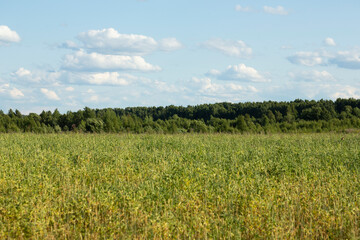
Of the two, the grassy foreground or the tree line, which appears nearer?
the grassy foreground

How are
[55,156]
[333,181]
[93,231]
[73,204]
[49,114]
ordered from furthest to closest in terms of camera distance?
[49,114], [55,156], [333,181], [73,204], [93,231]

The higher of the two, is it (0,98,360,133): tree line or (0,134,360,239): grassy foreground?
(0,98,360,133): tree line

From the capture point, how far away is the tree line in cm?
3241

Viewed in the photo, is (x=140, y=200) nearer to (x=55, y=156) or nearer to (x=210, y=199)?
(x=210, y=199)

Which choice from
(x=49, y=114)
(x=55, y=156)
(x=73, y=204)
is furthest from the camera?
(x=49, y=114)

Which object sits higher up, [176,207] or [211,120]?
[211,120]

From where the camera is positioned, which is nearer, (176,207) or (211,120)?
(176,207)

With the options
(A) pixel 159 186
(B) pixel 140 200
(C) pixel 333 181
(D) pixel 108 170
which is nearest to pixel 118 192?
(B) pixel 140 200

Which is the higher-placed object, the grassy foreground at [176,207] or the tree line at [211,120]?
the tree line at [211,120]

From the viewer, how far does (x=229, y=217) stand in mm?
7031

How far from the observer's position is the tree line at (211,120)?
106 ft

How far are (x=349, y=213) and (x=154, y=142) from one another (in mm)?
12021

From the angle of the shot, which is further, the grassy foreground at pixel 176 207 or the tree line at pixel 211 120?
the tree line at pixel 211 120

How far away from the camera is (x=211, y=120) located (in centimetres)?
5297
